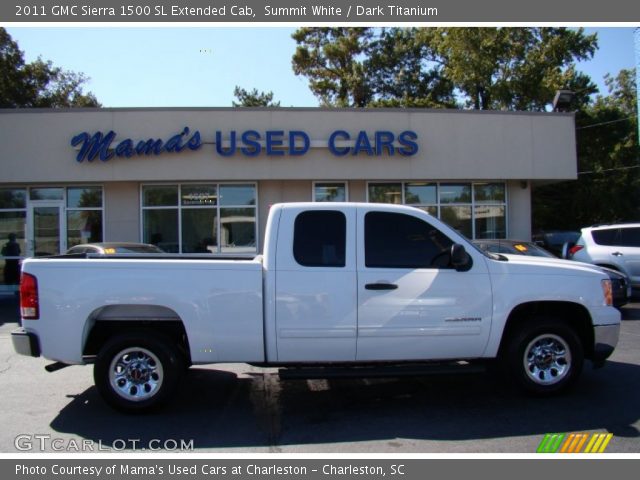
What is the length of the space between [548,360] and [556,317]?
1.54 feet

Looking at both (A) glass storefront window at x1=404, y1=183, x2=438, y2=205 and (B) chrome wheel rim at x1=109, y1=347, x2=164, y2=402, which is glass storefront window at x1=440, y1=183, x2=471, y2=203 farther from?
(B) chrome wheel rim at x1=109, y1=347, x2=164, y2=402

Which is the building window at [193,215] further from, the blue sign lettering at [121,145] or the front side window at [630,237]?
the front side window at [630,237]

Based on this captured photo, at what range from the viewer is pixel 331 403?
5723mm

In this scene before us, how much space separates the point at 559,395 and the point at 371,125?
11359mm

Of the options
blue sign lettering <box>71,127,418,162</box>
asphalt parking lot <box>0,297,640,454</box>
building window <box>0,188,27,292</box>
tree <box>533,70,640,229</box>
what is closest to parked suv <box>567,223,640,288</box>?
blue sign lettering <box>71,127,418,162</box>

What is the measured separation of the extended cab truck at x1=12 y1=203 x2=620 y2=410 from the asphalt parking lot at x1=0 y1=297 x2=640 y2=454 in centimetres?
43

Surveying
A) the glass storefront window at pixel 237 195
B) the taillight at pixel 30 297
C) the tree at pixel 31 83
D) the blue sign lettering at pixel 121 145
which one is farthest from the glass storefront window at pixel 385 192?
the tree at pixel 31 83

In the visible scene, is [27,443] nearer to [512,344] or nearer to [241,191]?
[512,344]

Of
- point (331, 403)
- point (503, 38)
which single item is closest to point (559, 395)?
point (331, 403)

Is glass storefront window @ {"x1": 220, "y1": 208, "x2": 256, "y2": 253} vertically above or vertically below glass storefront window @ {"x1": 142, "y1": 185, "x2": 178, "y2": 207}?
below

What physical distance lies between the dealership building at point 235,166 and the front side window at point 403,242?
10194 millimetres

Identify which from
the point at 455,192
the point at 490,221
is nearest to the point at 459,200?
the point at 455,192

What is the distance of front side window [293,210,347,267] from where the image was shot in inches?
212
